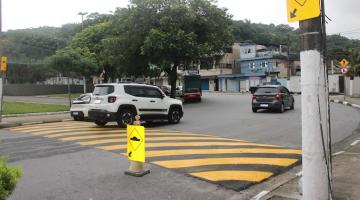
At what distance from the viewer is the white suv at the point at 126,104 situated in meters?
15.0

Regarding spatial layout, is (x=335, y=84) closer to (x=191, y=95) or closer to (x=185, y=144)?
(x=191, y=95)

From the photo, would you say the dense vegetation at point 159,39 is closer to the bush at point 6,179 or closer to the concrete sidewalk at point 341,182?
the concrete sidewalk at point 341,182

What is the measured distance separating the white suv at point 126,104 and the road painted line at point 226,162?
6593 millimetres

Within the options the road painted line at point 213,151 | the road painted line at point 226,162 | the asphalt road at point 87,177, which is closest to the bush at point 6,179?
the asphalt road at point 87,177

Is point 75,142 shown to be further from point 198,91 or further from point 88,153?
point 198,91

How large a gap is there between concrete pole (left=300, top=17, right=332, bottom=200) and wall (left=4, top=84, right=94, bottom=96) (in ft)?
196

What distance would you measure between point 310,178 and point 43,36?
223ft

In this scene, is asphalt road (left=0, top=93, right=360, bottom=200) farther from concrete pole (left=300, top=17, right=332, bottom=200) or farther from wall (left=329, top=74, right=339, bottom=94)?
wall (left=329, top=74, right=339, bottom=94)

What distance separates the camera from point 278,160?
9.17 m

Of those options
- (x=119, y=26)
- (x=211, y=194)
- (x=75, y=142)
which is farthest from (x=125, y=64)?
(x=211, y=194)

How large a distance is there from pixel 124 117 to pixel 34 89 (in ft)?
167

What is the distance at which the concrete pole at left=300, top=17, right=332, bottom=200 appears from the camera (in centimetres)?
530

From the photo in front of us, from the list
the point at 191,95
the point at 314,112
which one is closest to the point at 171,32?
the point at 191,95

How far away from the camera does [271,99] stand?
22.8 metres
